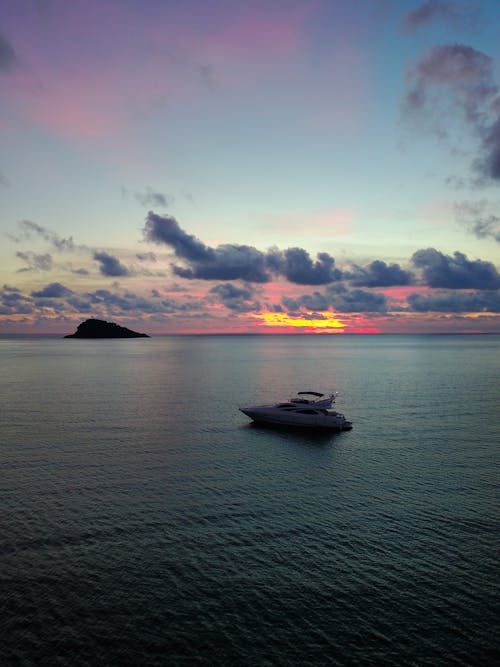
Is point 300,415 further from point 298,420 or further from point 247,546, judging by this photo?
point 247,546

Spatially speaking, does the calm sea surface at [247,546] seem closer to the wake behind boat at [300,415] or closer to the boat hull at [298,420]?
the boat hull at [298,420]

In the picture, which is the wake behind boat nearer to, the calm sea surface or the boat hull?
the boat hull

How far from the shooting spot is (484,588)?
99.0 ft

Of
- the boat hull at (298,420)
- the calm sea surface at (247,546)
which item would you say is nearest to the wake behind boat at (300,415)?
the boat hull at (298,420)

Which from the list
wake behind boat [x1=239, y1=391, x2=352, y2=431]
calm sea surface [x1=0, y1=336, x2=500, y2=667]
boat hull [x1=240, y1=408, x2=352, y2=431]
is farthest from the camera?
wake behind boat [x1=239, y1=391, x2=352, y2=431]

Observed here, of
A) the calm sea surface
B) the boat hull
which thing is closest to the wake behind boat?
the boat hull

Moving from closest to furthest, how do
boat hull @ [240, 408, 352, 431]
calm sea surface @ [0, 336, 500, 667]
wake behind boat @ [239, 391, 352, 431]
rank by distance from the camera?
1. calm sea surface @ [0, 336, 500, 667]
2. boat hull @ [240, 408, 352, 431]
3. wake behind boat @ [239, 391, 352, 431]

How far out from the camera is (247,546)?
35.9 meters

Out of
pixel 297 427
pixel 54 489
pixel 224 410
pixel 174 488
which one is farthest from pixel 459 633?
pixel 224 410

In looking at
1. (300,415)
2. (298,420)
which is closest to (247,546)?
(298,420)

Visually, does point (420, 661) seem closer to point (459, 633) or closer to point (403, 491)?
point (459, 633)

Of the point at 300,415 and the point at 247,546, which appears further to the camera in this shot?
the point at 300,415

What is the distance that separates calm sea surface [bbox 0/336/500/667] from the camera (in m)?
25.6

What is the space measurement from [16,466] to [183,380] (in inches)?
3817
